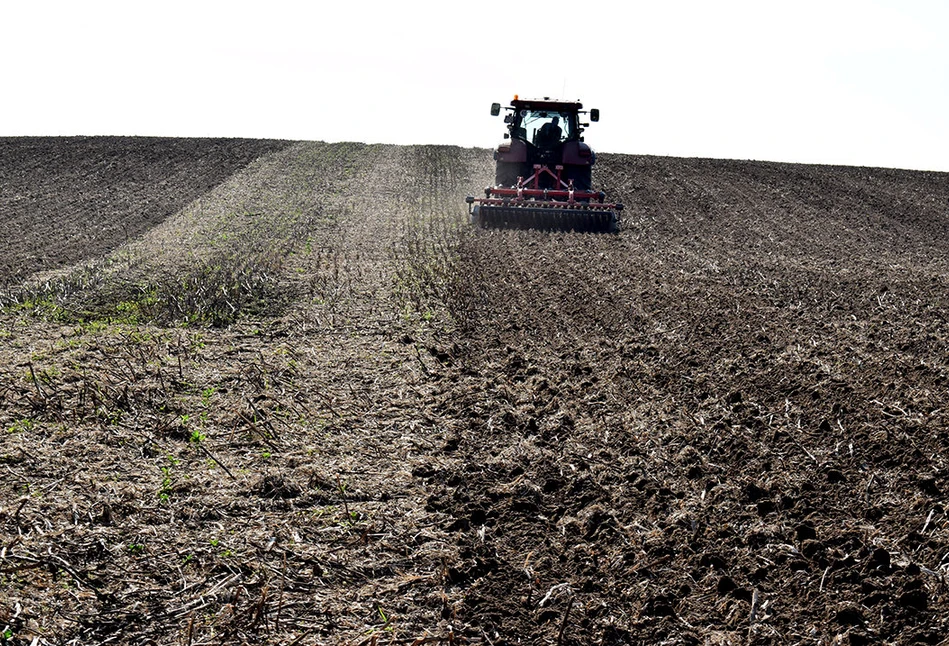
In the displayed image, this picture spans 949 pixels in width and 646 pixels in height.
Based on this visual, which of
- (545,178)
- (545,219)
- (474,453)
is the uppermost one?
(545,178)

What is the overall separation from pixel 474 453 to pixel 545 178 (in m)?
12.9

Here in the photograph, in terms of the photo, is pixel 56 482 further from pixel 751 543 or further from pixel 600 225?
pixel 600 225

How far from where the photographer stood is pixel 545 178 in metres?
17.6

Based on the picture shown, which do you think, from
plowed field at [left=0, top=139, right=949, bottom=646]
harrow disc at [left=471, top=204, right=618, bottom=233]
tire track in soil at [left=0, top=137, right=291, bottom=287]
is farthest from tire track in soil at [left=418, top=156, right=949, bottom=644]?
tire track in soil at [left=0, top=137, right=291, bottom=287]

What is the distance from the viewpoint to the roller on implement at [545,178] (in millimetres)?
15977

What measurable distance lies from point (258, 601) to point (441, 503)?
1298 mm

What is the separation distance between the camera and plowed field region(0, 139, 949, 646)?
371 cm

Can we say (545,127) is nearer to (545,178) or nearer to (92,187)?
(545,178)

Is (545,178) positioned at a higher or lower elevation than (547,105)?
lower

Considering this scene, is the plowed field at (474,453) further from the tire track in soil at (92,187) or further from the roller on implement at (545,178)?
the roller on implement at (545,178)

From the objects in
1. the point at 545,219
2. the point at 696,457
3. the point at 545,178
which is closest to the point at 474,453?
the point at 696,457

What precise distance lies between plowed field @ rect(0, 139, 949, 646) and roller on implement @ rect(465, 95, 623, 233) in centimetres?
366

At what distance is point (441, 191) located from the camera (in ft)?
78.3

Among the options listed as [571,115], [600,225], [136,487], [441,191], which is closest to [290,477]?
[136,487]
